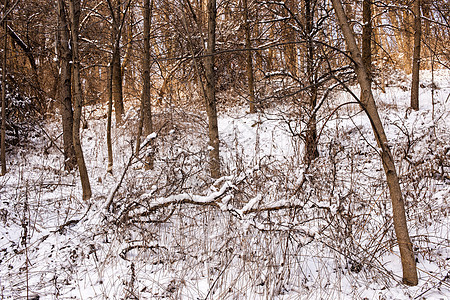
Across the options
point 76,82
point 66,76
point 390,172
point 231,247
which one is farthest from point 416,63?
point 66,76

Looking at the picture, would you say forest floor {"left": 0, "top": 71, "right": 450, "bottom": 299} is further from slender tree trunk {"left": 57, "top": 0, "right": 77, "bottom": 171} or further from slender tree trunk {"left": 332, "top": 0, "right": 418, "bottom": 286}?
slender tree trunk {"left": 57, "top": 0, "right": 77, "bottom": 171}

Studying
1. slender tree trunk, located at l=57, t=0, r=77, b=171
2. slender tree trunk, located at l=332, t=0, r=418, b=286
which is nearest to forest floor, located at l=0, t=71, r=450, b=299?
slender tree trunk, located at l=332, t=0, r=418, b=286

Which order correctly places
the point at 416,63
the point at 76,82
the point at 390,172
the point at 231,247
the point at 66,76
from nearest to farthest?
the point at 390,172 → the point at 231,247 → the point at 76,82 → the point at 66,76 → the point at 416,63

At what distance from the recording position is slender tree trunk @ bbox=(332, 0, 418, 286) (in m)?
2.48

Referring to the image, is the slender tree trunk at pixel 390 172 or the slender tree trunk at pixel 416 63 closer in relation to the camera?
the slender tree trunk at pixel 390 172

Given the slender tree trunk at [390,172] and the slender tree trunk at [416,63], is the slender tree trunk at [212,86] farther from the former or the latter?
the slender tree trunk at [416,63]

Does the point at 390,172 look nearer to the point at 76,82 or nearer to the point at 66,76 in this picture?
the point at 76,82

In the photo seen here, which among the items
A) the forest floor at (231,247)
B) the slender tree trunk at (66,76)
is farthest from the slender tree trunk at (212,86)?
the slender tree trunk at (66,76)

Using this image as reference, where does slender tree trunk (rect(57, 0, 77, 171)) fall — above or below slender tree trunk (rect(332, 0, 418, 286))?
above

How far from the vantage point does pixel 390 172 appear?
250cm

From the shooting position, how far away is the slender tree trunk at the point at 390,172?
8.15 feet

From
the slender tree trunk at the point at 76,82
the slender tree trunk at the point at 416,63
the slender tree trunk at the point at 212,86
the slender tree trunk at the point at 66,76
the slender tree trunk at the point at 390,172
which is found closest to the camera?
the slender tree trunk at the point at 390,172

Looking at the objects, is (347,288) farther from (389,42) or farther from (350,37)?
(389,42)

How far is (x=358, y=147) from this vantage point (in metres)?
7.35
